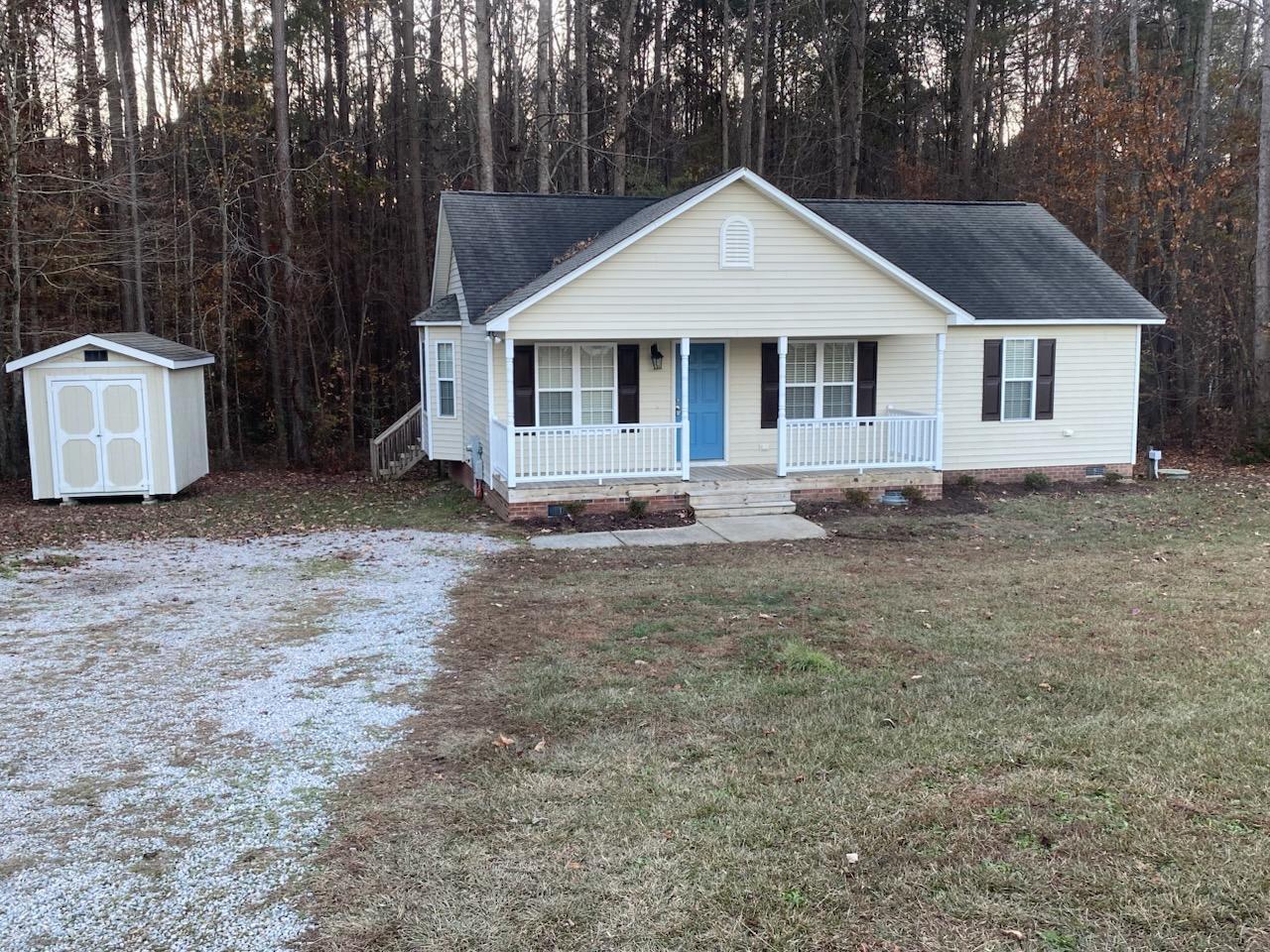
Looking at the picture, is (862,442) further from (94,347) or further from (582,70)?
(582,70)

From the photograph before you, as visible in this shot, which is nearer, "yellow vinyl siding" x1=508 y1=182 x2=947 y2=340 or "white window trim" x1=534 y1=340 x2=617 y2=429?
"yellow vinyl siding" x1=508 y1=182 x2=947 y2=340

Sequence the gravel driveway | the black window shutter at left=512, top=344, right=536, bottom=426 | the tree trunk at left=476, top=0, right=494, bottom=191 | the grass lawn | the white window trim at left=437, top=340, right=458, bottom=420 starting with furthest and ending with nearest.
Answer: the tree trunk at left=476, top=0, right=494, bottom=191
the white window trim at left=437, top=340, right=458, bottom=420
the black window shutter at left=512, top=344, right=536, bottom=426
the gravel driveway
the grass lawn

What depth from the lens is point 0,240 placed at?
16609 mm

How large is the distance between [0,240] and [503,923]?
57.1 feet

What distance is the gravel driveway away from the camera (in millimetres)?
3934

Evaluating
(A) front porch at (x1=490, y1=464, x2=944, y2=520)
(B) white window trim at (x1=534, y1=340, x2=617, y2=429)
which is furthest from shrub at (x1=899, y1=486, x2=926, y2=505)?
(B) white window trim at (x1=534, y1=340, x2=617, y2=429)

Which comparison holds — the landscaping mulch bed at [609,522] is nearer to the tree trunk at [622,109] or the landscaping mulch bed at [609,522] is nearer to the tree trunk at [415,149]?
the tree trunk at [415,149]

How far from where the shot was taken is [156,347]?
1569cm

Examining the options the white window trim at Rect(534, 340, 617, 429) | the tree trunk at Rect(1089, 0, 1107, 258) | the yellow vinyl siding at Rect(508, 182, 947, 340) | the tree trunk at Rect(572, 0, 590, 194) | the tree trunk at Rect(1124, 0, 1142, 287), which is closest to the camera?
the yellow vinyl siding at Rect(508, 182, 947, 340)

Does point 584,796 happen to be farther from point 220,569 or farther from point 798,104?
point 798,104

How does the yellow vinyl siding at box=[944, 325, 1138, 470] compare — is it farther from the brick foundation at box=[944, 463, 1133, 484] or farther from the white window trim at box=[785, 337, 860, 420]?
the white window trim at box=[785, 337, 860, 420]

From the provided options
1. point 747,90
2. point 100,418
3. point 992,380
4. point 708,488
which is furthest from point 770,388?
point 747,90

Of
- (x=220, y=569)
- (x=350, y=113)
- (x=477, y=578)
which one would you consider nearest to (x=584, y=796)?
(x=477, y=578)

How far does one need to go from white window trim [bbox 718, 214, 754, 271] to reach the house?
0.03 metres
